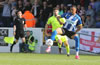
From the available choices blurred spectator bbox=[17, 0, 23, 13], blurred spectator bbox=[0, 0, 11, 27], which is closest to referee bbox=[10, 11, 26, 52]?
blurred spectator bbox=[0, 0, 11, 27]

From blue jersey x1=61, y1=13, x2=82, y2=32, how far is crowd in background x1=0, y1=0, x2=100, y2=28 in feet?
12.5

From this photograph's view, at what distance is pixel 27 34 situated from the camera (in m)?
19.6

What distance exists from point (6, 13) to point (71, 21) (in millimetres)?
7175

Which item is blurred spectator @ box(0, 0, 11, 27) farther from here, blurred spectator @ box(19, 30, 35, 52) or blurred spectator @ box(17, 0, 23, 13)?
blurred spectator @ box(19, 30, 35, 52)

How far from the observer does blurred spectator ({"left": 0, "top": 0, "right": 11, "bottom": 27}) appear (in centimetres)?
2094

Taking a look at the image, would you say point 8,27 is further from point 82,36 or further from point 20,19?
point 82,36

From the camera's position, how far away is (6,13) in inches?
832

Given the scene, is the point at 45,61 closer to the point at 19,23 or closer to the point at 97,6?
the point at 19,23

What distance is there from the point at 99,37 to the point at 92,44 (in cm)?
50

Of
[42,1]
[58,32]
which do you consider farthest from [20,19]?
[58,32]

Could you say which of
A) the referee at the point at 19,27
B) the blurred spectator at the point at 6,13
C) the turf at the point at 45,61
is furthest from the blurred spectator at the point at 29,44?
the turf at the point at 45,61

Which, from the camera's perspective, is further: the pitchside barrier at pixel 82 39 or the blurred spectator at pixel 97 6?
the blurred spectator at pixel 97 6

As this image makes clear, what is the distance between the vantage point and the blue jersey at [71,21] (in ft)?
48.5

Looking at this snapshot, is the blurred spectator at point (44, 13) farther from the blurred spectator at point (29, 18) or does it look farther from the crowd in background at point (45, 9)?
the blurred spectator at point (29, 18)
